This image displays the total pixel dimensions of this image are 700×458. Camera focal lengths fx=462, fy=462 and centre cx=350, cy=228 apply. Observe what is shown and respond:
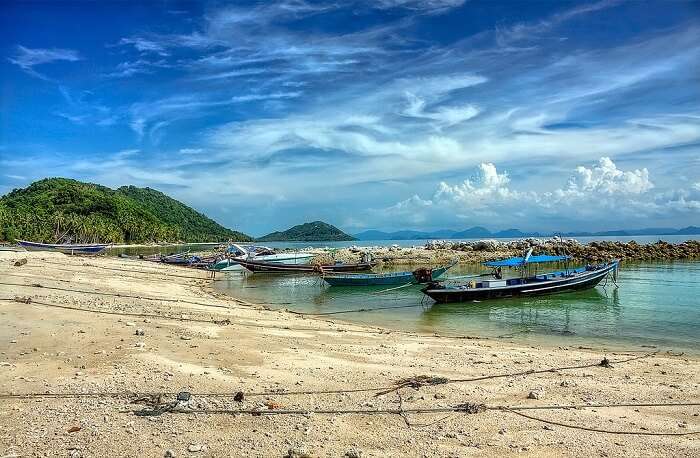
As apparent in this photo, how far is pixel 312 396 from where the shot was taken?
807 cm

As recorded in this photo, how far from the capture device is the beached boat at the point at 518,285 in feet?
91.9

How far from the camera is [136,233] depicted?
471 ft

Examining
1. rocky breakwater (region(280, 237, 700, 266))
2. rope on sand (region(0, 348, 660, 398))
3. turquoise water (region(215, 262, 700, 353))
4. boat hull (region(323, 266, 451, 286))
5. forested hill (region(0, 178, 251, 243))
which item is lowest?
turquoise water (region(215, 262, 700, 353))

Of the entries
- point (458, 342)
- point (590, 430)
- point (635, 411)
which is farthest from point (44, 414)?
point (458, 342)

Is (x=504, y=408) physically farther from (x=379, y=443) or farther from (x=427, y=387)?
(x=379, y=443)

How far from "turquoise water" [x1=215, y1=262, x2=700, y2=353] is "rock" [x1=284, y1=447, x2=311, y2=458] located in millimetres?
13256

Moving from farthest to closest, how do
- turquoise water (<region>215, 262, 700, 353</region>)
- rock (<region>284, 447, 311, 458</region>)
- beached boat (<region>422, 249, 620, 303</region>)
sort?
beached boat (<region>422, 249, 620, 303</region>) → turquoise water (<region>215, 262, 700, 353</region>) → rock (<region>284, 447, 311, 458</region>)

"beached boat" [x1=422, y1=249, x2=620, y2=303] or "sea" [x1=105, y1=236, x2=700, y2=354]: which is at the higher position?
"beached boat" [x1=422, y1=249, x2=620, y2=303]

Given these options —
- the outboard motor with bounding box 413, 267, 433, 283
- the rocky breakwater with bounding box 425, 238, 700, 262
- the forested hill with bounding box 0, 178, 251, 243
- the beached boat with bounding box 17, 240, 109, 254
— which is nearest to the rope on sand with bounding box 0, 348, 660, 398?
the outboard motor with bounding box 413, 267, 433, 283

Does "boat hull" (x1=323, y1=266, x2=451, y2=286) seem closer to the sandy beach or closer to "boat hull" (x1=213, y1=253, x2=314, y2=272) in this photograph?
"boat hull" (x1=213, y1=253, x2=314, y2=272)

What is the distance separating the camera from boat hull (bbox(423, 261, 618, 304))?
27891mm

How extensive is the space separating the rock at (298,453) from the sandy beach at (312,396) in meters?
0.03

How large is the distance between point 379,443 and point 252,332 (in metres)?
8.72

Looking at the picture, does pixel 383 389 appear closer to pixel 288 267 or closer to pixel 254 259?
pixel 288 267
